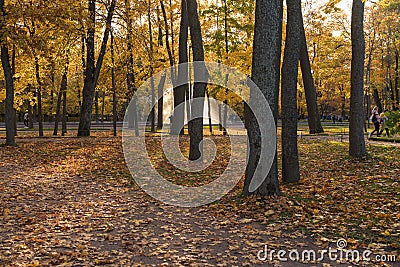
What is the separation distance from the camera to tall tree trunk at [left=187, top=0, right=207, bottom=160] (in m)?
12.7

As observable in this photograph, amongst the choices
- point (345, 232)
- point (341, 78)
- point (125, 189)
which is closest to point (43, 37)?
point (125, 189)

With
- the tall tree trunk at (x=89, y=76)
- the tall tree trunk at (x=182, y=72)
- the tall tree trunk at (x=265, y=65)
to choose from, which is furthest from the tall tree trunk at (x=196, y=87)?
the tall tree trunk at (x=89, y=76)

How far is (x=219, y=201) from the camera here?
8.64 metres

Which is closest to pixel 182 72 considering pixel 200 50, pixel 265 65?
pixel 200 50

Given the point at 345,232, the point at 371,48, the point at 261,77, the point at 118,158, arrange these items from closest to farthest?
the point at 345,232
the point at 261,77
the point at 118,158
the point at 371,48

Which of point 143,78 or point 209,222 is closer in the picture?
point 209,222

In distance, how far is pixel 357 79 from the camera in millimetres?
12391

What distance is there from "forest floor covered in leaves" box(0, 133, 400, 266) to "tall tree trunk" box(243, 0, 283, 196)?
0.55 m

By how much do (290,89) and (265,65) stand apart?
2.00 meters

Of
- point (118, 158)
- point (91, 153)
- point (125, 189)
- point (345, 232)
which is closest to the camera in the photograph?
point (345, 232)

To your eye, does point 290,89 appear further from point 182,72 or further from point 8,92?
point 8,92

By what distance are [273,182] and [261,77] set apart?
6.57ft

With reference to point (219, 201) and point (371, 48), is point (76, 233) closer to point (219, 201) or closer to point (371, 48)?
point (219, 201)

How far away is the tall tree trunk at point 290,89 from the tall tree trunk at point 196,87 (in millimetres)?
3409
